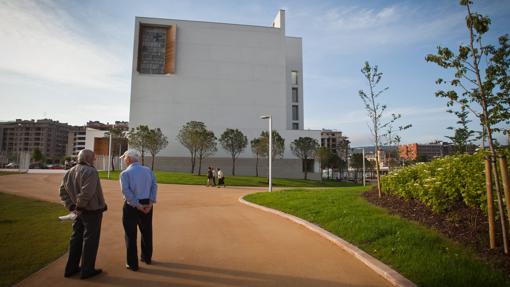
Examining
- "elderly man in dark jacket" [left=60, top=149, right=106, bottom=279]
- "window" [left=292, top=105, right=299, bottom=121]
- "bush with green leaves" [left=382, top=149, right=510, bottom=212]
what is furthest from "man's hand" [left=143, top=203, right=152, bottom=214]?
"window" [left=292, top=105, right=299, bottom=121]

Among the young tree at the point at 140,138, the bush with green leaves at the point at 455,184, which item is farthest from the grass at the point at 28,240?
the young tree at the point at 140,138

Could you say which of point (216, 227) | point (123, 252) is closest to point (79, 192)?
point (123, 252)

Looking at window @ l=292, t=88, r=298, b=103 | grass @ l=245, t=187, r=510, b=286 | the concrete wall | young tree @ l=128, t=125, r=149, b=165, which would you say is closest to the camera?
grass @ l=245, t=187, r=510, b=286

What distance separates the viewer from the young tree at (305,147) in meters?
53.5

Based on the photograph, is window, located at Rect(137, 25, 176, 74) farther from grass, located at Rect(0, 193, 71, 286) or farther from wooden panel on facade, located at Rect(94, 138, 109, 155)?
grass, located at Rect(0, 193, 71, 286)

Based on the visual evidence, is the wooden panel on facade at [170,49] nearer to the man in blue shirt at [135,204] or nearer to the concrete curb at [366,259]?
the concrete curb at [366,259]

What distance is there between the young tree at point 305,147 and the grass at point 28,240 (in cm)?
4456

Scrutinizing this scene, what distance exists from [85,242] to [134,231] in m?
0.69

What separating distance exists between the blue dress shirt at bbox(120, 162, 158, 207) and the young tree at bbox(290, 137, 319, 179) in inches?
1910

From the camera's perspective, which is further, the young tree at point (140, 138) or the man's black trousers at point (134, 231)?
the young tree at point (140, 138)

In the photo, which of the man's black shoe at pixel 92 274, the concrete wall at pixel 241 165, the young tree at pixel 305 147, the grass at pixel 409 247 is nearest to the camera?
the grass at pixel 409 247

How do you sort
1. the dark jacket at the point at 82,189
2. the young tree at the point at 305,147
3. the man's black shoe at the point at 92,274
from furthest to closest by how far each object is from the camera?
the young tree at the point at 305,147 → the dark jacket at the point at 82,189 → the man's black shoe at the point at 92,274

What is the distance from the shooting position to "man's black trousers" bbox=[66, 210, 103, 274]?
15.4 ft

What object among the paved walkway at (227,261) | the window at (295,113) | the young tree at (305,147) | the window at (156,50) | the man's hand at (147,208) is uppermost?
the window at (156,50)
